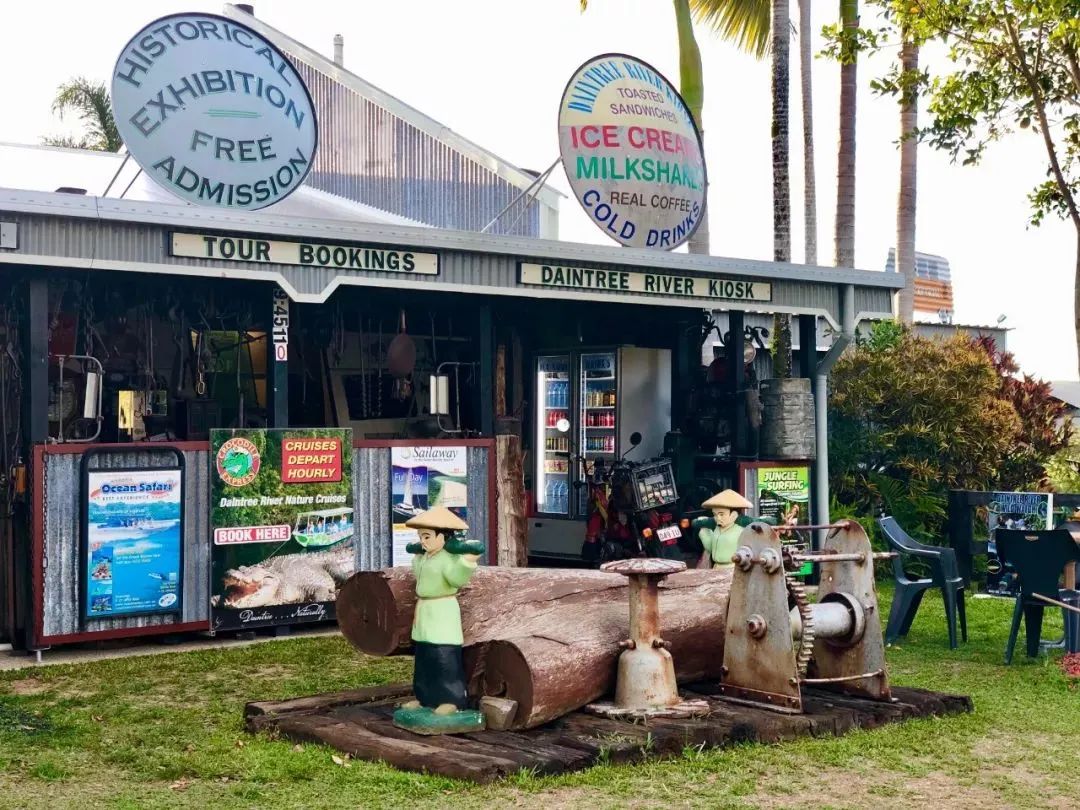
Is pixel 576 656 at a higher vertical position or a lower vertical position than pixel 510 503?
lower

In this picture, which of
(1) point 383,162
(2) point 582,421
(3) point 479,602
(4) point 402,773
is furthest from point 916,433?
(4) point 402,773

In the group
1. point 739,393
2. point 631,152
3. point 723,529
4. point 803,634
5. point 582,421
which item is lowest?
point 803,634

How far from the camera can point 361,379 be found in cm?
1419

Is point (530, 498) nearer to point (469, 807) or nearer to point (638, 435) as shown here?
point (638, 435)

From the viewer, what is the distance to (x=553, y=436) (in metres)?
15.9

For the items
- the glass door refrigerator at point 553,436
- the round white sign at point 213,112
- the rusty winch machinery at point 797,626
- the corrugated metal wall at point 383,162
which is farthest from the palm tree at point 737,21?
the rusty winch machinery at point 797,626

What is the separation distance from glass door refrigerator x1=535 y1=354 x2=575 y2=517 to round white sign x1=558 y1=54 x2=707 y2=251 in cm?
253

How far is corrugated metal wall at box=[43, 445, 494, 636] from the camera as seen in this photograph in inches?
399

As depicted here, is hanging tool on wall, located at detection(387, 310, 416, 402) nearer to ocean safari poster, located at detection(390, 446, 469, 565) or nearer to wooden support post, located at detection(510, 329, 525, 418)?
ocean safari poster, located at detection(390, 446, 469, 565)

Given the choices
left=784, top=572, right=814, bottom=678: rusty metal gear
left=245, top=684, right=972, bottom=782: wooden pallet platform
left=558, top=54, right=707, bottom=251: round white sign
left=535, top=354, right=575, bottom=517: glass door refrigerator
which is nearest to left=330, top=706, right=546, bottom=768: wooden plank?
left=245, top=684, right=972, bottom=782: wooden pallet platform

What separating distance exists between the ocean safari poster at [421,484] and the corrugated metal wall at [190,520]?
72mm

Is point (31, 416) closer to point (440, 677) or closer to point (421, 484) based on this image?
point (421, 484)

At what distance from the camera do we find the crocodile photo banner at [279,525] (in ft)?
36.0

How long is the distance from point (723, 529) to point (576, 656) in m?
2.69
